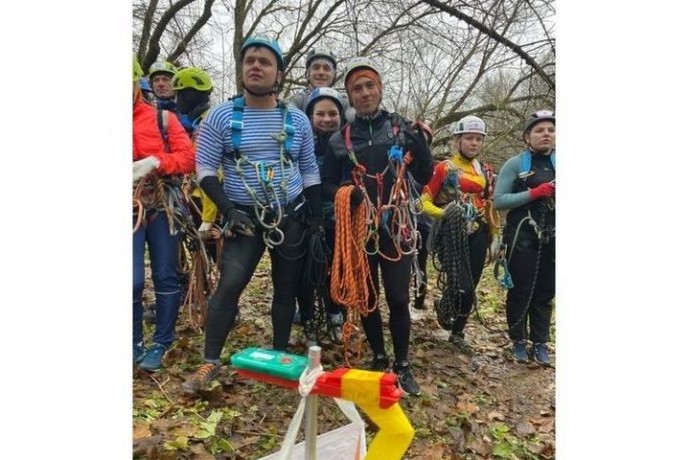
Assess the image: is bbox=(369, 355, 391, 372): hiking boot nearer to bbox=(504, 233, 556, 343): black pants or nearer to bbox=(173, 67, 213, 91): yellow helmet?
bbox=(504, 233, 556, 343): black pants

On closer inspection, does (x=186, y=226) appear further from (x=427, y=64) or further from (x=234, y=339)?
(x=427, y=64)

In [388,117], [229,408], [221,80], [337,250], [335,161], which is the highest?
[221,80]

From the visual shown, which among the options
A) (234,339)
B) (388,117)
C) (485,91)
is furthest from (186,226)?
(485,91)

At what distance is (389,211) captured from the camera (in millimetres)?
2615

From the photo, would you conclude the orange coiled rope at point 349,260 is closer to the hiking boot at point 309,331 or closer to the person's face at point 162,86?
the hiking boot at point 309,331

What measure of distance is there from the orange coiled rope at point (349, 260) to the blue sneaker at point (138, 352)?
99 cm

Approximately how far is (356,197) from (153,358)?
1.25 m

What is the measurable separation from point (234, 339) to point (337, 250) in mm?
949

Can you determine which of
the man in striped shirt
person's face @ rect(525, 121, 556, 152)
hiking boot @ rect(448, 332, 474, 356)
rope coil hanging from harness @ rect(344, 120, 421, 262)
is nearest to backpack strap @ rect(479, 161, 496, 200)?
person's face @ rect(525, 121, 556, 152)

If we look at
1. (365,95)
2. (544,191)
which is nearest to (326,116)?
(365,95)

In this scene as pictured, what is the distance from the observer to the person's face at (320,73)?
140 inches

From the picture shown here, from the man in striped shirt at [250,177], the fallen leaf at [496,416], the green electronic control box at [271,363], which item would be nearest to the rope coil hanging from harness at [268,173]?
the man in striped shirt at [250,177]

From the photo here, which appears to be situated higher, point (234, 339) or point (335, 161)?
point (335, 161)

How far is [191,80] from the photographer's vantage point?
329 cm
